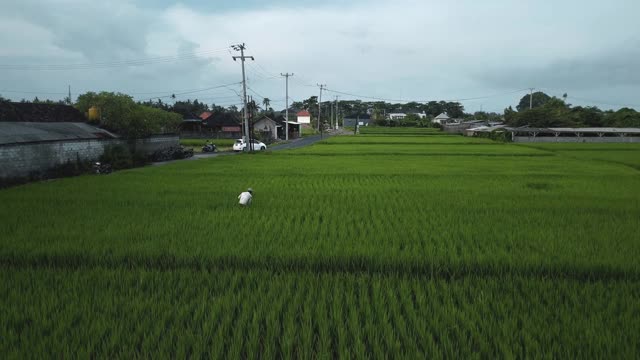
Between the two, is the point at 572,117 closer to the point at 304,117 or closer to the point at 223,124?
the point at 223,124

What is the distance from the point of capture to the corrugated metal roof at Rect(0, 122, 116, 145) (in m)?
14.8

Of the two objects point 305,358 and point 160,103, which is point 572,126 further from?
point 305,358

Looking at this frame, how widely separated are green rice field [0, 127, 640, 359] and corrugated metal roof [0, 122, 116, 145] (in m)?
6.69

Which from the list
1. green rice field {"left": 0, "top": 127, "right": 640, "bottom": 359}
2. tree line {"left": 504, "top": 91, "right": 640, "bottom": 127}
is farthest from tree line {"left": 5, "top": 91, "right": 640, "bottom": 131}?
green rice field {"left": 0, "top": 127, "right": 640, "bottom": 359}

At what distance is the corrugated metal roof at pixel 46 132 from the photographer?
14785 mm

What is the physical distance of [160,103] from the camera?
6288 centimetres

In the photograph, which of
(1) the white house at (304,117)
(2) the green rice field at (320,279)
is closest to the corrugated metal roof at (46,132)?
(2) the green rice field at (320,279)

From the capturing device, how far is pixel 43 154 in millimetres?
15805

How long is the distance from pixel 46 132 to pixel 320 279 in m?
17.0

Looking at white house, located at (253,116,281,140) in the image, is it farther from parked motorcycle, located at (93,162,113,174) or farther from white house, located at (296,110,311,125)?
white house, located at (296,110,311,125)

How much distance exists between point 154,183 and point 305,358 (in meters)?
11.2

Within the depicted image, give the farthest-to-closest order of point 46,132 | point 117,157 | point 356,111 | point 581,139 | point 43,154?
1. point 356,111
2. point 581,139
3. point 117,157
4. point 46,132
5. point 43,154

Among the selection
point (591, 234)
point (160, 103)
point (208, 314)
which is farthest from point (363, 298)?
point (160, 103)

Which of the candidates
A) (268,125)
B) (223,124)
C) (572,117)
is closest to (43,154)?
(223,124)
